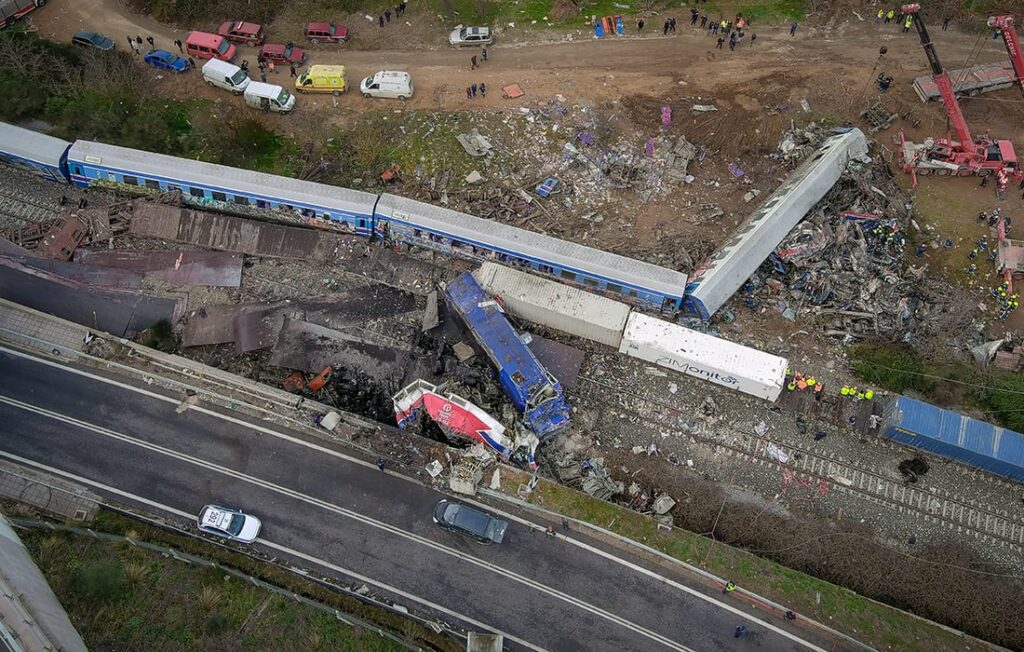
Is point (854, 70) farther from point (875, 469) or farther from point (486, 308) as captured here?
point (486, 308)

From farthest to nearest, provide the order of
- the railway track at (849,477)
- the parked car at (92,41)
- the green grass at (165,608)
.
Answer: the parked car at (92,41)
the railway track at (849,477)
the green grass at (165,608)

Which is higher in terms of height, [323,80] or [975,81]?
[975,81]

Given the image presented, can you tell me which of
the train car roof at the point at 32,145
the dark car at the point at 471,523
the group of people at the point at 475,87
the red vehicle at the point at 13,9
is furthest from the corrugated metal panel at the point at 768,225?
the red vehicle at the point at 13,9

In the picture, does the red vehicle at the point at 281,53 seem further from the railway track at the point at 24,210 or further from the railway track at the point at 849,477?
the railway track at the point at 849,477

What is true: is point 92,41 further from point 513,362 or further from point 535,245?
point 513,362

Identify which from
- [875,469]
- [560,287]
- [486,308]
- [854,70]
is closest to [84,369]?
[486,308]

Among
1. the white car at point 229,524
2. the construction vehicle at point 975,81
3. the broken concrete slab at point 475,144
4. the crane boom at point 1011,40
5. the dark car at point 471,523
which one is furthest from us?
the construction vehicle at point 975,81

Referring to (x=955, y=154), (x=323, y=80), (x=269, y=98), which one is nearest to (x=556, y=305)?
(x=323, y=80)
